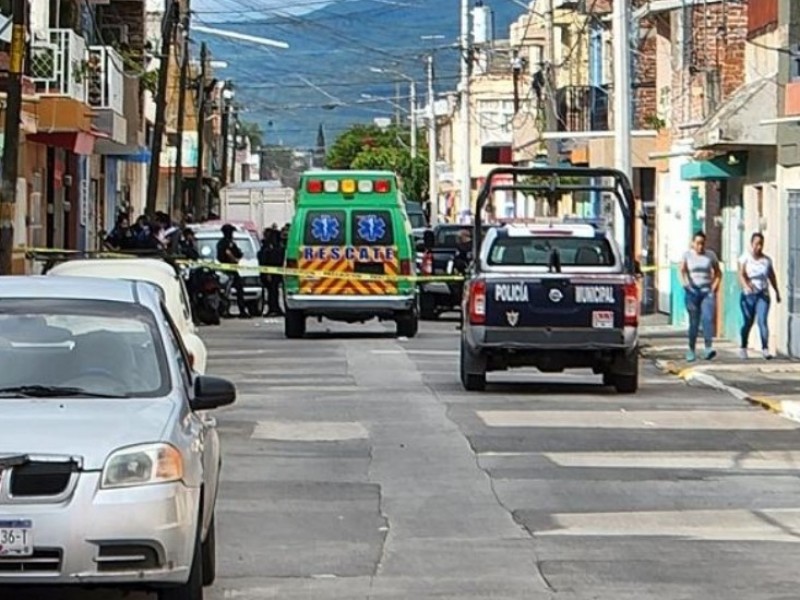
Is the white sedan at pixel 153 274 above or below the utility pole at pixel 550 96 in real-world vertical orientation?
below

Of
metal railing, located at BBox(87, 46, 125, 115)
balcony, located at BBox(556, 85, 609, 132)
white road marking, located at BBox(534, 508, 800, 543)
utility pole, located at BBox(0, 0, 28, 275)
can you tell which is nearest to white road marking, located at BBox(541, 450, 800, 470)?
white road marking, located at BBox(534, 508, 800, 543)

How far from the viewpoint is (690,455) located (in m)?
16.8

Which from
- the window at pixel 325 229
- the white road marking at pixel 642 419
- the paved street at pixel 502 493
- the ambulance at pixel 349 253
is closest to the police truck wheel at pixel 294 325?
the ambulance at pixel 349 253

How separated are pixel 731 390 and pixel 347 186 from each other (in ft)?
35.9

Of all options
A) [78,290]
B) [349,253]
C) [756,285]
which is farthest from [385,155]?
[78,290]

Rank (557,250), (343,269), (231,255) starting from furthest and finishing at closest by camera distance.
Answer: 1. (231,255)
2. (343,269)
3. (557,250)

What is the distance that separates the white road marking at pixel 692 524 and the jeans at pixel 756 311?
14.3 m

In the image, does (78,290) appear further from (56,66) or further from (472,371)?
(56,66)

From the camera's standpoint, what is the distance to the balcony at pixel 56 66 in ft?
114

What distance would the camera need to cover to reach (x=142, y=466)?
A: 8.65 metres

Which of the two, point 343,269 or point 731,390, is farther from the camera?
point 343,269

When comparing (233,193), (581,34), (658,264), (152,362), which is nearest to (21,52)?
(152,362)

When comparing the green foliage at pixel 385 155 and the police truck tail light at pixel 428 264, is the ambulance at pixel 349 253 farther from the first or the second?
the green foliage at pixel 385 155

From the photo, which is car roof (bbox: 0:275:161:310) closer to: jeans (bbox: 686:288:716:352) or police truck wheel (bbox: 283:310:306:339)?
jeans (bbox: 686:288:716:352)
